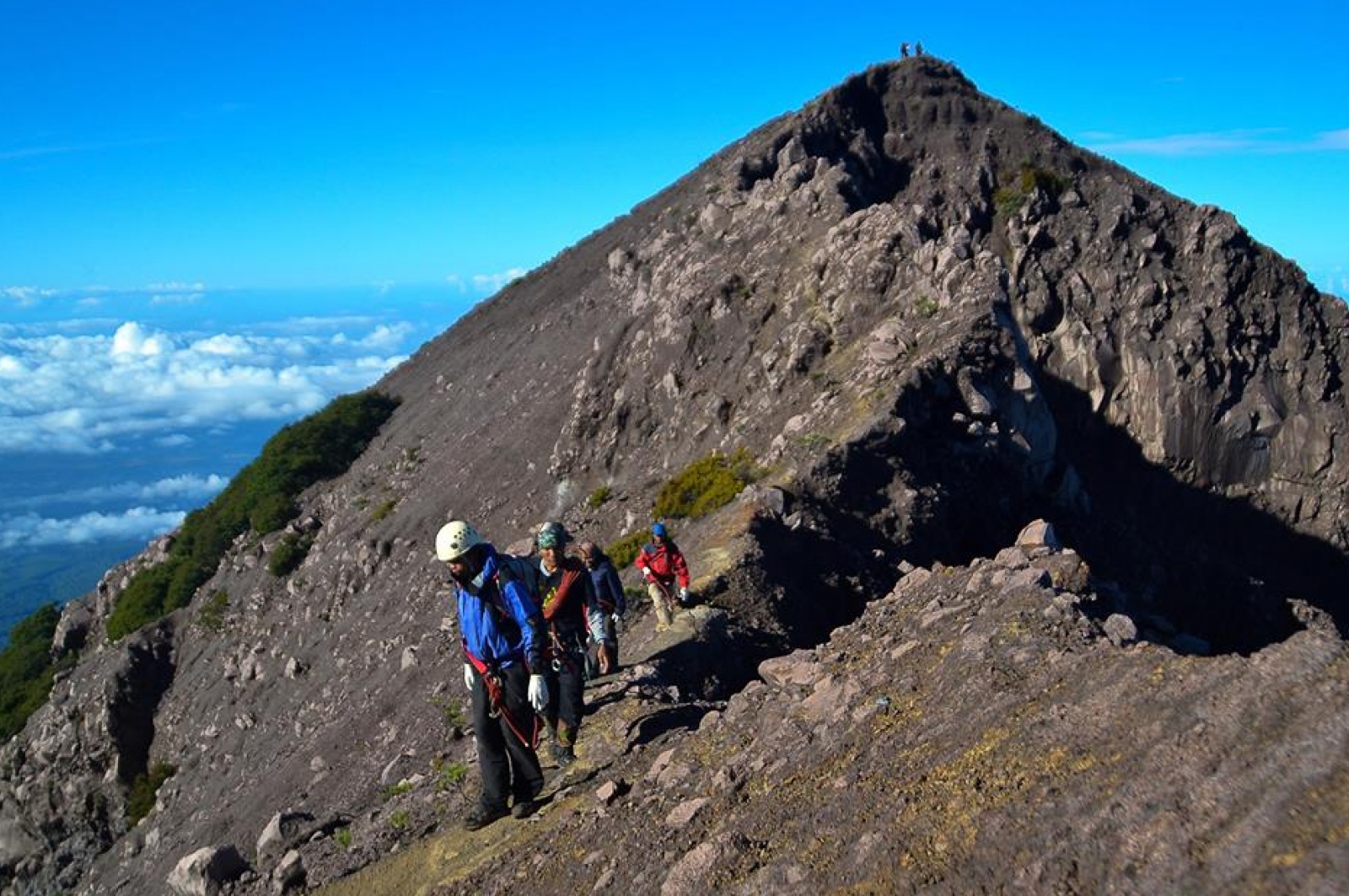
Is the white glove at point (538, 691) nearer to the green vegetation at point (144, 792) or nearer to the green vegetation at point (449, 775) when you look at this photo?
the green vegetation at point (449, 775)

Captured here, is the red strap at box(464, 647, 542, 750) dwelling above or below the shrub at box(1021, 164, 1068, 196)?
below

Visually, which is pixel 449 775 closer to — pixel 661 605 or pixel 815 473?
pixel 661 605

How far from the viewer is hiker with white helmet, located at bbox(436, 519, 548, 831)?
→ 9148 millimetres

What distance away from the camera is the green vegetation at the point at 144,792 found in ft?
90.3

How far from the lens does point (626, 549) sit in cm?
1948

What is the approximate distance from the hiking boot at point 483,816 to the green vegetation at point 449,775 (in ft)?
5.86

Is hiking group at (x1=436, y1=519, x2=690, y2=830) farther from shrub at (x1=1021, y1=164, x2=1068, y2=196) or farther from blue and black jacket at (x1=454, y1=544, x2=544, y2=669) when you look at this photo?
shrub at (x1=1021, y1=164, x2=1068, y2=196)

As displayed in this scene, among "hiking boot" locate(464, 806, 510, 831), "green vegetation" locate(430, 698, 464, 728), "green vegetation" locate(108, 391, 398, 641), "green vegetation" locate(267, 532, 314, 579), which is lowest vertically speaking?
"hiking boot" locate(464, 806, 510, 831)

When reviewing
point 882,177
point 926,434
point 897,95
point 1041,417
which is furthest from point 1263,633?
point 897,95

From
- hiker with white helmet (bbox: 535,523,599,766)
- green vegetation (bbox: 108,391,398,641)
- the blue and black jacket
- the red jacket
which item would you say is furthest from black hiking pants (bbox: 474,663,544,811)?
green vegetation (bbox: 108,391,398,641)

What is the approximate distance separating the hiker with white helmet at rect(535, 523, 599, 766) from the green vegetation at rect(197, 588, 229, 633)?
24.9 metres

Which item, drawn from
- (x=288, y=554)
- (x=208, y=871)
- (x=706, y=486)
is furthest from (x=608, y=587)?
(x=288, y=554)

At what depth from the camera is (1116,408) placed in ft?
101

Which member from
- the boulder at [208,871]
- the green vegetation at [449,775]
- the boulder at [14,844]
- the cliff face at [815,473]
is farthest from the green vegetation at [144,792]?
the green vegetation at [449,775]
